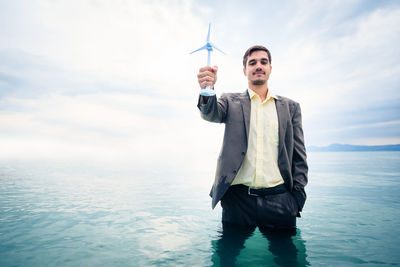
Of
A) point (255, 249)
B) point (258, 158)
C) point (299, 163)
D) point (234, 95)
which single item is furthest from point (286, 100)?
point (255, 249)

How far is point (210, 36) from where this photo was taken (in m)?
5.65

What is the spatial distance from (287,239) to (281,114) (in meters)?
1.96

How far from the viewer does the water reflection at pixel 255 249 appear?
3.57 m

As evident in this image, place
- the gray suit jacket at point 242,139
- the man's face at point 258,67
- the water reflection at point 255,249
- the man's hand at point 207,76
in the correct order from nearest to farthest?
the man's hand at point 207,76 < the gray suit jacket at point 242,139 < the water reflection at point 255,249 < the man's face at point 258,67

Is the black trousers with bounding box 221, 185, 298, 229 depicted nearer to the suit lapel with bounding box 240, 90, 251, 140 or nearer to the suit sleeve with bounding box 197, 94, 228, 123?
the suit lapel with bounding box 240, 90, 251, 140

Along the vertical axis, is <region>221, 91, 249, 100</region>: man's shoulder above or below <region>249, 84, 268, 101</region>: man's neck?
below

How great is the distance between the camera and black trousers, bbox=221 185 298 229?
346 cm

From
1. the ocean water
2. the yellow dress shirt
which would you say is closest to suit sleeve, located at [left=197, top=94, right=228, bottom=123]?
the yellow dress shirt

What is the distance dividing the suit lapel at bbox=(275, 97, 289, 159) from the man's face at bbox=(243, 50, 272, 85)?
45 centimetres

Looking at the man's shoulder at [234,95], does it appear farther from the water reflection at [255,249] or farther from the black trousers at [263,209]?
the water reflection at [255,249]

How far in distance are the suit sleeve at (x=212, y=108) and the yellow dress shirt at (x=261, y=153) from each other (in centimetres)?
47

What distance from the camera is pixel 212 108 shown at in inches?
129

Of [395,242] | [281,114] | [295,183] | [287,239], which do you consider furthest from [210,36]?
[395,242]

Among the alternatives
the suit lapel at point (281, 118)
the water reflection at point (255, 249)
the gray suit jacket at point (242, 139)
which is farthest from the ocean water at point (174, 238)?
the suit lapel at point (281, 118)
